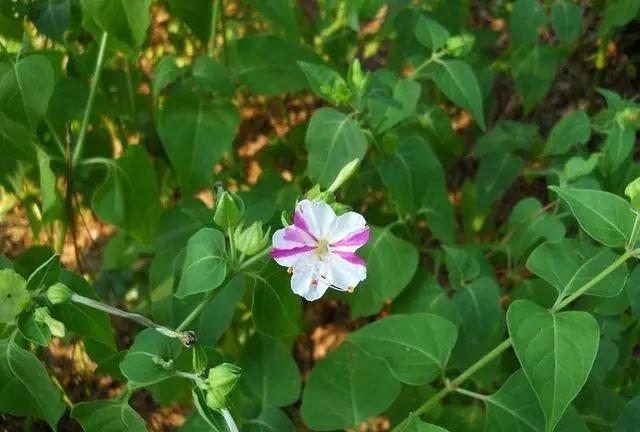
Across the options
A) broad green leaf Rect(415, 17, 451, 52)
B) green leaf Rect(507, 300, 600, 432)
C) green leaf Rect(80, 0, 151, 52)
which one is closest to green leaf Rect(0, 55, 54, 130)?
green leaf Rect(80, 0, 151, 52)

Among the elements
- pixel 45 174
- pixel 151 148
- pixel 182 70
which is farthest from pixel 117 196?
pixel 151 148

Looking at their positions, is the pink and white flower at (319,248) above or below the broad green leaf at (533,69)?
A: above

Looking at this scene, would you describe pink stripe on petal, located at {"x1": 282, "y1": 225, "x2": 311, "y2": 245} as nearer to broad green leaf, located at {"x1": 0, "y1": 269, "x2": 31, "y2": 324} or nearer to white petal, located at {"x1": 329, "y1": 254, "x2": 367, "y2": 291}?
white petal, located at {"x1": 329, "y1": 254, "x2": 367, "y2": 291}


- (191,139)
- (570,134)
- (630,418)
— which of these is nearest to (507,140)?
(570,134)

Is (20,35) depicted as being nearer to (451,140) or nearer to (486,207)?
(451,140)

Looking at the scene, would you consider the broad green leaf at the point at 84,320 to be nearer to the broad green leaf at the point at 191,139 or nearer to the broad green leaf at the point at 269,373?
the broad green leaf at the point at 269,373

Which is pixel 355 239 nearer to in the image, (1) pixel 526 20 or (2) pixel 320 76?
(2) pixel 320 76

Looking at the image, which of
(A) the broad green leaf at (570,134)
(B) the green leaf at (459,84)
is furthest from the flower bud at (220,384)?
(A) the broad green leaf at (570,134)
